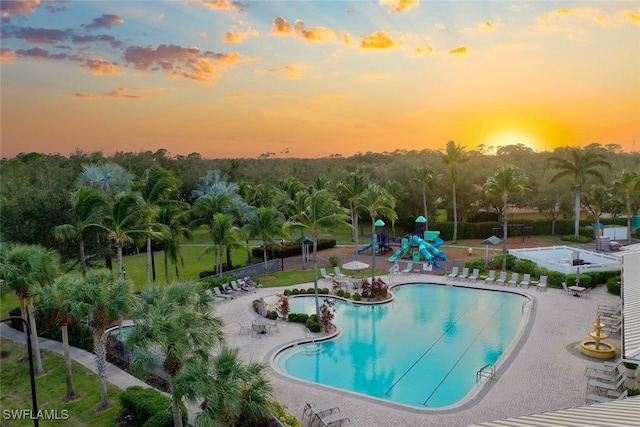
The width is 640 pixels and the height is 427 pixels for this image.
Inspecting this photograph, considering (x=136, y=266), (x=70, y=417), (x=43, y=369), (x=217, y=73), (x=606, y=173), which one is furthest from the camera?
(x=606, y=173)

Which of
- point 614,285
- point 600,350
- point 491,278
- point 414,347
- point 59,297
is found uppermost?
point 59,297

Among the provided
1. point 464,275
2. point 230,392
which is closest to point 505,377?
point 230,392

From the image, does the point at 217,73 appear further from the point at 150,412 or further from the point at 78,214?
the point at 150,412

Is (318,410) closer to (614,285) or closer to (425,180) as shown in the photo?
(614,285)

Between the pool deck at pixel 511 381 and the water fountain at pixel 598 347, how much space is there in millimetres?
358

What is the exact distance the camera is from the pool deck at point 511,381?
14148mm

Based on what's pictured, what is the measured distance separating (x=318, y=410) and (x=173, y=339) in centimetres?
512

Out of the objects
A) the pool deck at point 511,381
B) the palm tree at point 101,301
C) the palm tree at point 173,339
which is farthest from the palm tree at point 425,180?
the palm tree at point 173,339

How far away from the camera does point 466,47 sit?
30.2m

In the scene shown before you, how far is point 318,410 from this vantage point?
45.1 feet

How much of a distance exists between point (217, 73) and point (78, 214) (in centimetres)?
1637

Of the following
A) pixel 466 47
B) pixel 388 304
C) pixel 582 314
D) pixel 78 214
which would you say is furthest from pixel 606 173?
pixel 78 214

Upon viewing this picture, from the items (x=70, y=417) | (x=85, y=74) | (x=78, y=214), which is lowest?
(x=70, y=417)

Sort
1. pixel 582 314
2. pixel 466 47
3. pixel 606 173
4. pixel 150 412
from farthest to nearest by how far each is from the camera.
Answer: pixel 606 173 < pixel 466 47 < pixel 582 314 < pixel 150 412
